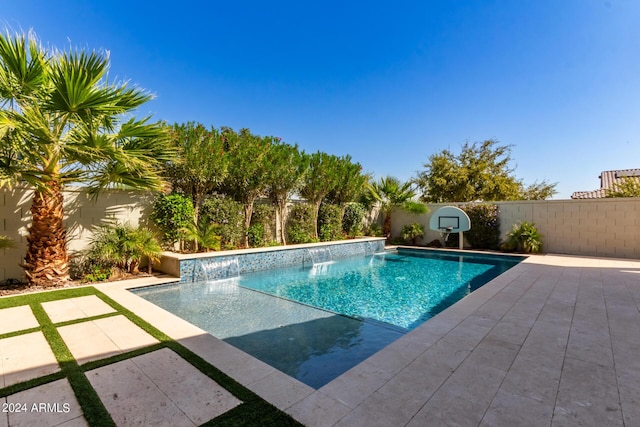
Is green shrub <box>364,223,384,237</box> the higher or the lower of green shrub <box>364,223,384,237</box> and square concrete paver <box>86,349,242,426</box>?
the higher

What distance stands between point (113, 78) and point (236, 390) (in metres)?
6.35

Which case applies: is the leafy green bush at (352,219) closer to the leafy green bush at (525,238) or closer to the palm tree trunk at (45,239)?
the leafy green bush at (525,238)

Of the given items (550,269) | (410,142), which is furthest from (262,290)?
(410,142)

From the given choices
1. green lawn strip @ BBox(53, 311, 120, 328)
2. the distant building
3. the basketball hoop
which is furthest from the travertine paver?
the distant building

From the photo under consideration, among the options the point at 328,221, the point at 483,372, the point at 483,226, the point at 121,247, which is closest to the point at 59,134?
the point at 121,247

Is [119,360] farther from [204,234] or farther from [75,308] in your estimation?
[204,234]

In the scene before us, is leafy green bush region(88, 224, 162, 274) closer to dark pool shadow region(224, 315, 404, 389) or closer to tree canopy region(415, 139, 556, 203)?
dark pool shadow region(224, 315, 404, 389)

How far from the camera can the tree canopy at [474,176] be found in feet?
75.2

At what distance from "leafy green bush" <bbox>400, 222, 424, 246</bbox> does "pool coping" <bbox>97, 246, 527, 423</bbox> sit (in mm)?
11391

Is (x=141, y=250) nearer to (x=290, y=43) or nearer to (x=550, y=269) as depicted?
(x=290, y=43)

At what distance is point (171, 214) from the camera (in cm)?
916

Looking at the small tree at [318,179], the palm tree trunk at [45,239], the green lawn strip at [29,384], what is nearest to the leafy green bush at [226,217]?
the small tree at [318,179]

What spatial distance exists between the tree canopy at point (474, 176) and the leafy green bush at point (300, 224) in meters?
14.0

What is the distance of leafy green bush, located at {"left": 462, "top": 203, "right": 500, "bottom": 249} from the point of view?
14102 mm
